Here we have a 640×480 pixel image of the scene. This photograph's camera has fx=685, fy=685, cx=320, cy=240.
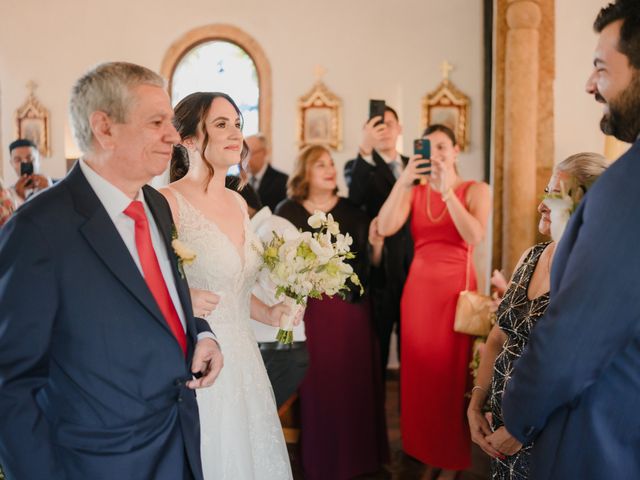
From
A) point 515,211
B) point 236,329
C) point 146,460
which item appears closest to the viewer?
point 146,460

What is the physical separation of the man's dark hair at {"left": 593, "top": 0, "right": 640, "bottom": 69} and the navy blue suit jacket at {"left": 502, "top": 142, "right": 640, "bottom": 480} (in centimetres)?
25

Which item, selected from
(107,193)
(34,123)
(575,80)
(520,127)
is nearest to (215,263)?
(107,193)

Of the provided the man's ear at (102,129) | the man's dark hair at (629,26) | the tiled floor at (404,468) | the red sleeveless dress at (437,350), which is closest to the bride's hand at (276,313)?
the man's ear at (102,129)

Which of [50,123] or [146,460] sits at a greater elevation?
[50,123]

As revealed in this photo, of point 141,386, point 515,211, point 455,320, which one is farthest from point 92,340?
point 515,211

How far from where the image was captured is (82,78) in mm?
1805

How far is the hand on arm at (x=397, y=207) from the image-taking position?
13.7 ft

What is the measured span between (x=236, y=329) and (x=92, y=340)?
0.93m

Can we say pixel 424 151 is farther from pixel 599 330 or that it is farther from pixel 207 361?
pixel 599 330

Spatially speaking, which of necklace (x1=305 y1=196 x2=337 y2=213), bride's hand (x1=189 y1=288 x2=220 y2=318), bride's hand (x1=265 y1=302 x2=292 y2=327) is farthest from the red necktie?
necklace (x1=305 y1=196 x2=337 y2=213)

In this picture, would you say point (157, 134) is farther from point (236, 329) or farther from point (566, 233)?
point (566, 233)

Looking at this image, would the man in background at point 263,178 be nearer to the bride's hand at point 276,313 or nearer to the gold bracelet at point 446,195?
the gold bracelet at point 446,195

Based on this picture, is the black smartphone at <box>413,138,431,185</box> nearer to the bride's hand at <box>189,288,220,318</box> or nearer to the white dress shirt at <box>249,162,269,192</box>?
the bride's hand at <box>189,288,220,318</box>

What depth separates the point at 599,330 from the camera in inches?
54.6
